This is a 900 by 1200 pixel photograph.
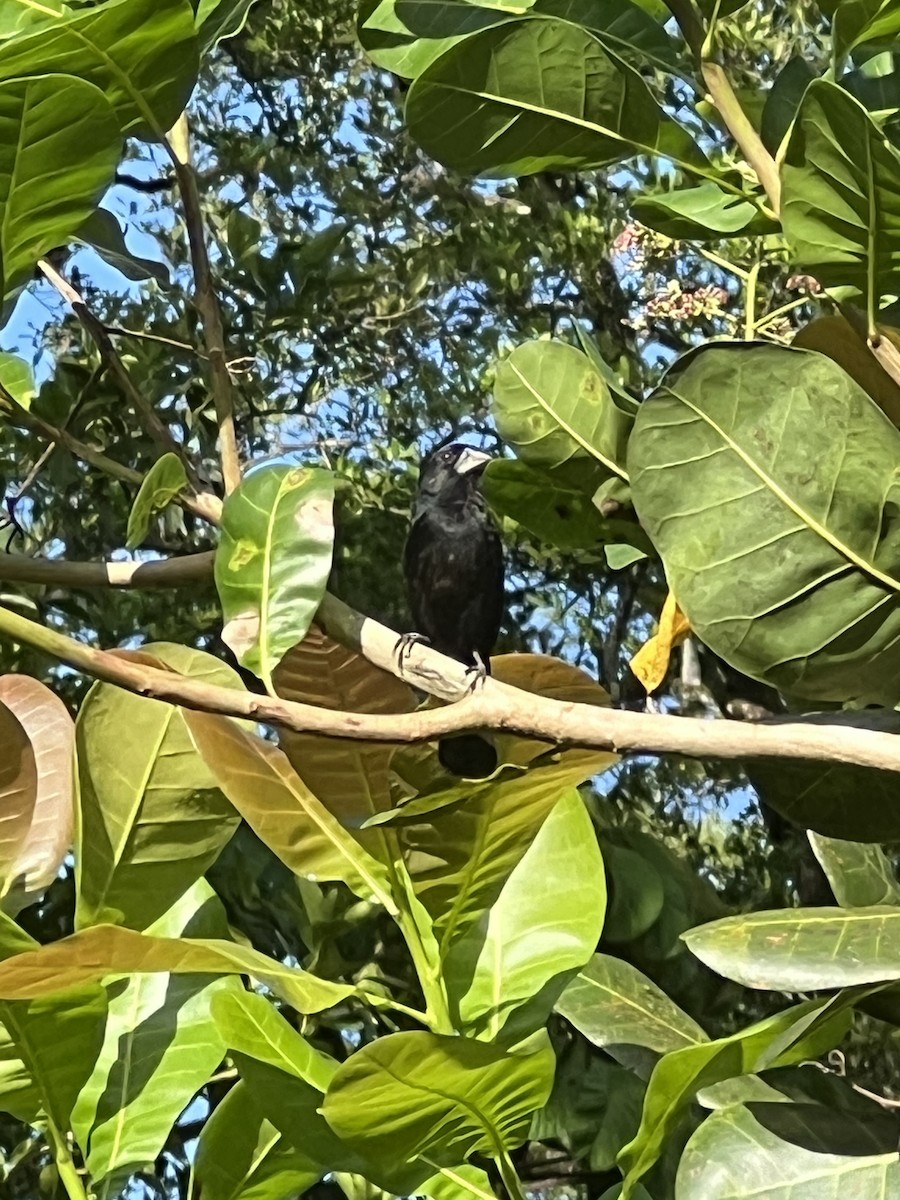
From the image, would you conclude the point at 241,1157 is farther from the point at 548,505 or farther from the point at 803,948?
the point at 548,505

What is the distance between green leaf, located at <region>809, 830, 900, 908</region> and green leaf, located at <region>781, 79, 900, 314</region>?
1.14 feet

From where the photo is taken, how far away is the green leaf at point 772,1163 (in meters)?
0.64

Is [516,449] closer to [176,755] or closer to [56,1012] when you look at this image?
[176,755]

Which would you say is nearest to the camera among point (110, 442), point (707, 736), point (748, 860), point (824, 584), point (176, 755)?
point (707, 736)

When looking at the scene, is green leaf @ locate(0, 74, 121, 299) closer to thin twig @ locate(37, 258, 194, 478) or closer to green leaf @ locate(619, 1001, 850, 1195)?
thin twig @ locate(37, 258, 194, 478)

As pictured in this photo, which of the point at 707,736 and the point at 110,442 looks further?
the point at 110,442

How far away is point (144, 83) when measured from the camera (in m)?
0.71

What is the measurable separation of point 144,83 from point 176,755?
0.38m

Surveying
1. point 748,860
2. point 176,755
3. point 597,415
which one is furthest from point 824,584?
point 748,860

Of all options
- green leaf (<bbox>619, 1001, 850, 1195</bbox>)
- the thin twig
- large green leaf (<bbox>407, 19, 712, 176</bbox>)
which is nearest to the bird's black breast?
the thin twig

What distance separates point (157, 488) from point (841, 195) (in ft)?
1.36

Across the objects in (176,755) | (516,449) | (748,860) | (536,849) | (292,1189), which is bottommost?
(748,860)

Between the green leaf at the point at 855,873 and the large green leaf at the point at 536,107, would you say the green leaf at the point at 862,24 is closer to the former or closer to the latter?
the large green leaf at the point at 536,107

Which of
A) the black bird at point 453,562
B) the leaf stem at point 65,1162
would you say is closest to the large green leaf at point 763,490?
A: the leaf stem at point 65,1162
